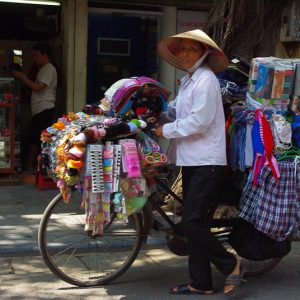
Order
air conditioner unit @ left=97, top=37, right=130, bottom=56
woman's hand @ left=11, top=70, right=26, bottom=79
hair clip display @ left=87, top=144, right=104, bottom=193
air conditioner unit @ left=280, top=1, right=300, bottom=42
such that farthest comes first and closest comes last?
air conditioner unit @ left=97, top=37, right=130, bottom=56 → woman's hand @ left=11, top=70, right=26, bottom=79 → air conditioner unit @ left=280, top=1, right=300, bottom=42 → hair clip display @ left=87, top=144, right=104, bottom=193

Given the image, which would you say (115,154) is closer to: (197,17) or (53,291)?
(53,291)

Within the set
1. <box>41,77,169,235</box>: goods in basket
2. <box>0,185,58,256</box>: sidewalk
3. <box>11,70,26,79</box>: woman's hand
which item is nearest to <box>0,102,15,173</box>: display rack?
<box>0,185,58,256</box>: sidewalk

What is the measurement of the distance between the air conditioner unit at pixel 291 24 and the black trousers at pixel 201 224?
3.35 meters

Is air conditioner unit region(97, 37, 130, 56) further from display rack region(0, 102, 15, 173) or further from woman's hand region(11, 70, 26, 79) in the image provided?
display rack region(0, 102, 15, 173)

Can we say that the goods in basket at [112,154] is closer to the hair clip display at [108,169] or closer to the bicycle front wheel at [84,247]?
the hair clip display at [108,169]

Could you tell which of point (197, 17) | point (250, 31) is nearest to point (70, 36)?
point (197, 17)

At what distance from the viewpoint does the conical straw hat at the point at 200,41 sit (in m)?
3.98

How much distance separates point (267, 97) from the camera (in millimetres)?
4250

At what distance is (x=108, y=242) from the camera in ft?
15.4

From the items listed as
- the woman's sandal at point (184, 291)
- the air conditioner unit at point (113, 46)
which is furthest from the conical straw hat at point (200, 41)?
the air conditioner unit at point (113, 46)

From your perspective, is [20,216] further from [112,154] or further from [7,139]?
[112,154]

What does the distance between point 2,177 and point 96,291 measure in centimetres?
390

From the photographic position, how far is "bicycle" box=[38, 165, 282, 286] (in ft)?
14.0

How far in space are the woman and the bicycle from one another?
0.84 ft
